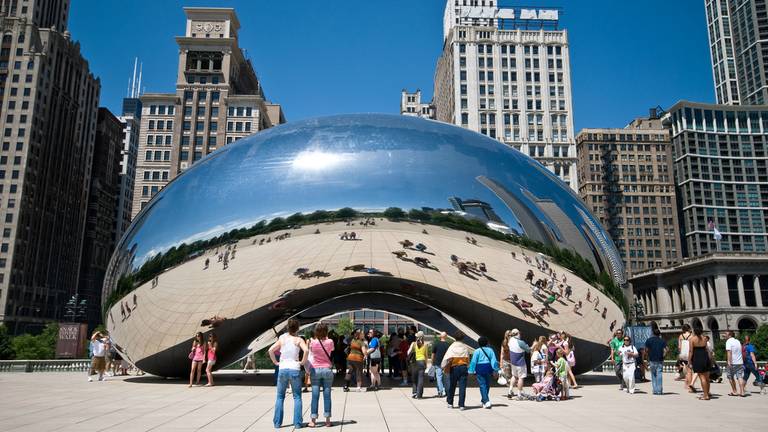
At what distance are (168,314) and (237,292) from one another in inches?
73.4

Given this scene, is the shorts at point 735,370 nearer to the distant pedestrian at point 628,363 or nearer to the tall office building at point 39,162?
the distant pedestrian at point 628,363

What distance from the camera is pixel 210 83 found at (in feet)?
373

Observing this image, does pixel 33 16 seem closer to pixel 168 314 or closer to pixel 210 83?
pixel 210 83

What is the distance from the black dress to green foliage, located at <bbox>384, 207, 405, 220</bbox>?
24.1ft

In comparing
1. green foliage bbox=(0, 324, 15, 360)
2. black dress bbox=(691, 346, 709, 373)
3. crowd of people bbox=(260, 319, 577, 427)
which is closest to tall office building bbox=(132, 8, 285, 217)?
green foliage bbox=(0, 324, 15, 360)

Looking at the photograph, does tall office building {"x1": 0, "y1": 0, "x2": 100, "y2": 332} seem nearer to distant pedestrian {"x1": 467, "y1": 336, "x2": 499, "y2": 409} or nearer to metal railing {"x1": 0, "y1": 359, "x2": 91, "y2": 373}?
metal railing {"x1": 0, "y1": 359, "x2": 91, "y2": 373}

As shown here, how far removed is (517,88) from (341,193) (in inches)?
4324

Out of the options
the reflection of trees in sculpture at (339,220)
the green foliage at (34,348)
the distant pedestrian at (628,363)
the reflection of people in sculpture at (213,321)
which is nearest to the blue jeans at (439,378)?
→ the reflection of trees in sculpture at (339,220)

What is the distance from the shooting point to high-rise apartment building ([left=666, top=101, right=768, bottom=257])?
465ft

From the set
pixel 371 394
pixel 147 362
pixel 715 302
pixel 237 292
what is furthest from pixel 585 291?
pixel 715 302

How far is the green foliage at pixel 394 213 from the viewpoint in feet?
39.9

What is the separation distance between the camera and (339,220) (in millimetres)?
12180

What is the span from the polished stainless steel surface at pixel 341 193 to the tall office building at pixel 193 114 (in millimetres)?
94324

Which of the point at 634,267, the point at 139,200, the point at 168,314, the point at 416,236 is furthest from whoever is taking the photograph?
the point at 634,267
